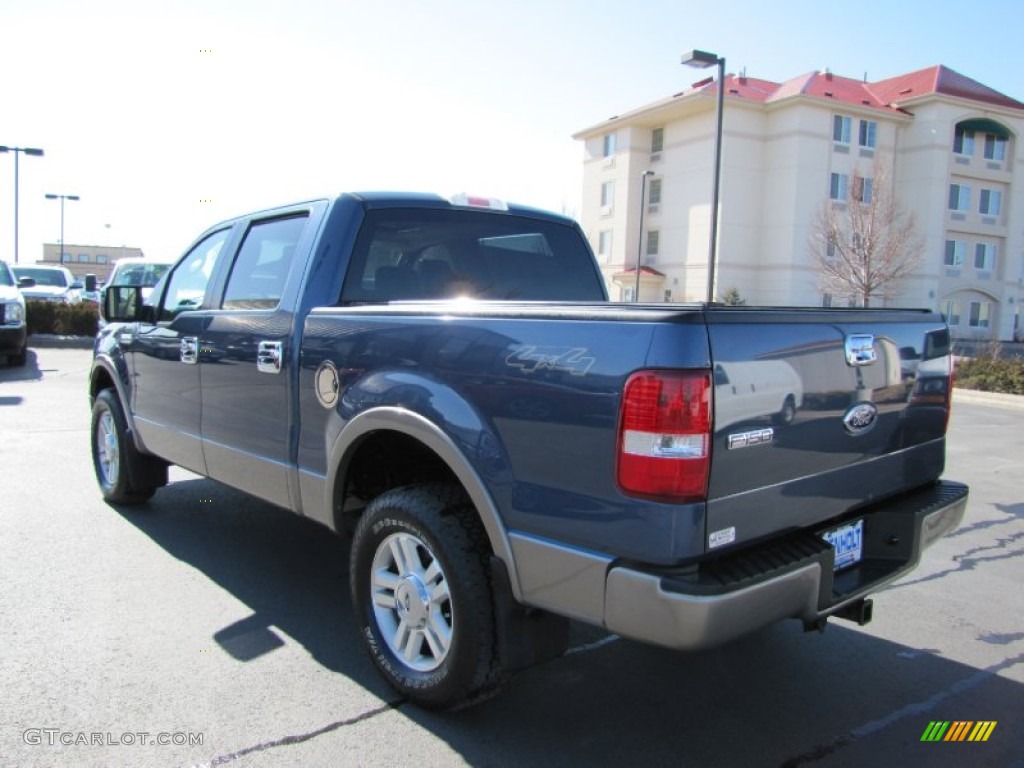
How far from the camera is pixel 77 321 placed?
1883 centimetres

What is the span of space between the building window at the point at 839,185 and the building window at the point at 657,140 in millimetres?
10125

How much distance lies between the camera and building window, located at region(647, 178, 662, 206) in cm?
4838

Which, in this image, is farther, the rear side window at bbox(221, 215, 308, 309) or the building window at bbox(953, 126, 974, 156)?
the building window at bbox(953, 126, 974, 156)

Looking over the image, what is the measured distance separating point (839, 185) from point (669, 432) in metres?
46.4

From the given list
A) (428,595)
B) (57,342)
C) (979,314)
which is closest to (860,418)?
(428,595)

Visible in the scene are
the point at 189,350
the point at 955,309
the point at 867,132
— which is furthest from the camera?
the point at 955,309

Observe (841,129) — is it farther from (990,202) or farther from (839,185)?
(990,202)

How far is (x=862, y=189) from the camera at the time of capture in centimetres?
4016

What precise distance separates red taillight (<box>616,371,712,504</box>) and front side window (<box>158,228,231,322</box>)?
3200 mm

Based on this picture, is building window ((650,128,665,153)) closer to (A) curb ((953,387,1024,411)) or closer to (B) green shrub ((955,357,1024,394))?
(B) green shrub ((955,357,1024,394))

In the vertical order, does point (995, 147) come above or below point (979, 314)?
above

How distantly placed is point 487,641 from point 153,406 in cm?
313

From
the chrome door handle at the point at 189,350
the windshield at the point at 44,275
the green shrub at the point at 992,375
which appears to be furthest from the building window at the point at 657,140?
the chrome door handle at the point at 189,350

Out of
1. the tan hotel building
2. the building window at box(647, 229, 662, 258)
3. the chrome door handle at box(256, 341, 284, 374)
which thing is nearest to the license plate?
the chrome door handle at box(256, 341, 284, 374)
